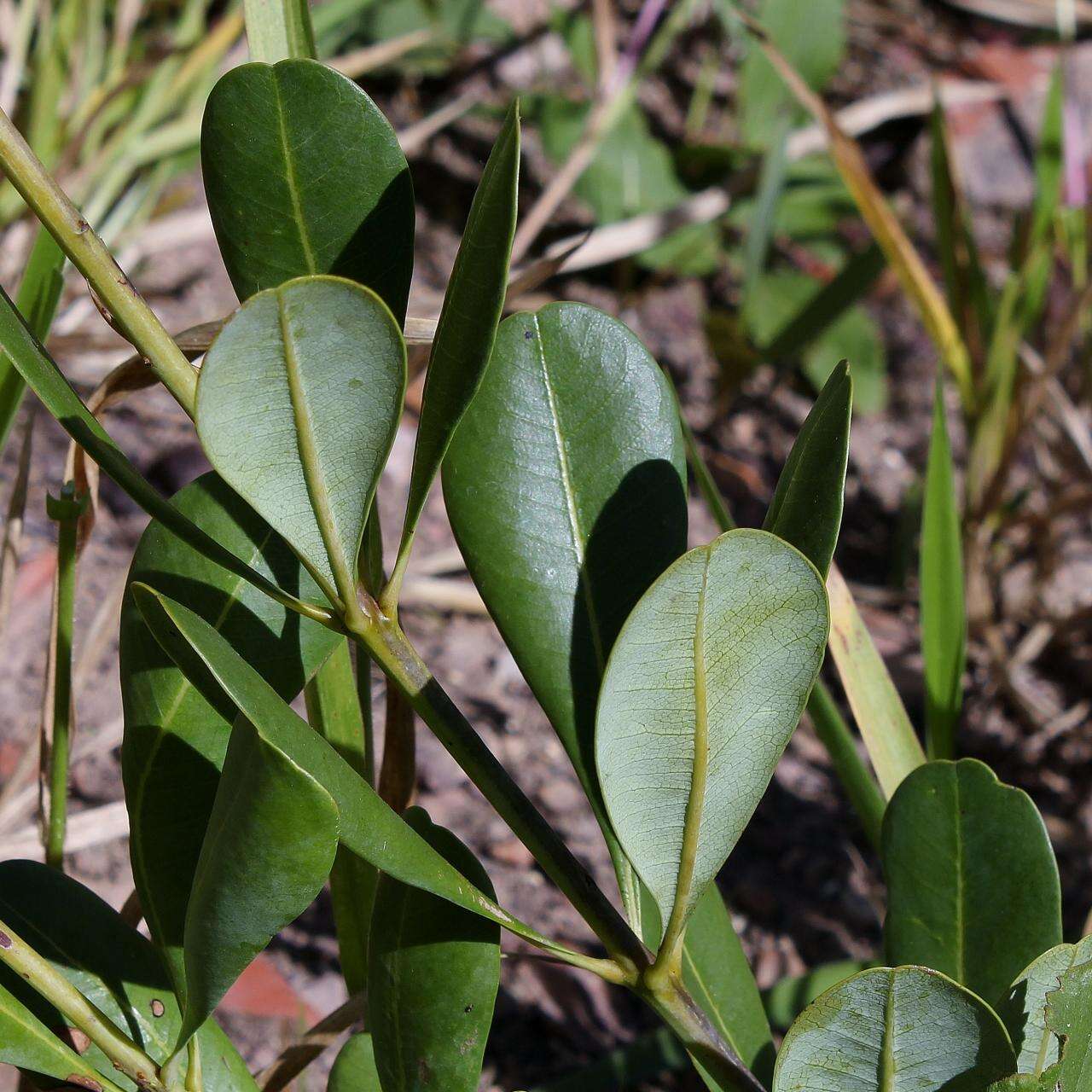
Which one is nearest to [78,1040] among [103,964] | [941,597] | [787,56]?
[103,964]

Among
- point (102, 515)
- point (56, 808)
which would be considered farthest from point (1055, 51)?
point (56, 808)

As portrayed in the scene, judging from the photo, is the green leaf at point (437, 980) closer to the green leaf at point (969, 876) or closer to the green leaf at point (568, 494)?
the green leaf at point (568, 494)

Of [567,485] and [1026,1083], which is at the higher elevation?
[567,485]

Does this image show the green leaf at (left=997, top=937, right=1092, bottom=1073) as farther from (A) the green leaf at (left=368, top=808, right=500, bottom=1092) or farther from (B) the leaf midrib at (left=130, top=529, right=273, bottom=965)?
(B) the leaf midrib at (left=130, top=529, right=273, bottom=965)

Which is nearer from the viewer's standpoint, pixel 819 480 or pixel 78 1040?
pixel 819 480

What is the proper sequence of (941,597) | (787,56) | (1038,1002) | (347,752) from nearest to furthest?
(1038,1002) < (347,752) < (941,597) < (787,56)

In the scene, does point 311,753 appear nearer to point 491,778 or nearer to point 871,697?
point 491,778

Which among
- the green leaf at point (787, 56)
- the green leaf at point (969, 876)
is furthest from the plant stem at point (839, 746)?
the green leaf at point (787, 56)
